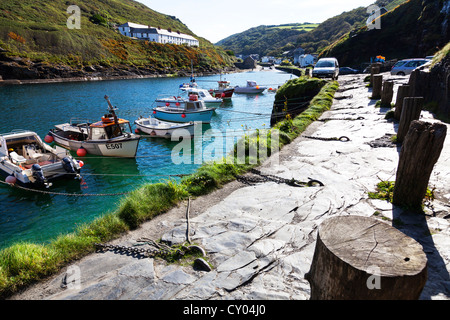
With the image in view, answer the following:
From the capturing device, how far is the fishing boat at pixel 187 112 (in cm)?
2884

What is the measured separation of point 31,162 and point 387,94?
1979 centimetres

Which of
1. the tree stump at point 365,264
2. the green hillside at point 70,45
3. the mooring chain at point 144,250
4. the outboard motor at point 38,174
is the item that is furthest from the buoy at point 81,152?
the green hillside at point 70,45

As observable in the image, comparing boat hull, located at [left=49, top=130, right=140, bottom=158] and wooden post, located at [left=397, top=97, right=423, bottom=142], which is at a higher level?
wooden post, located at [left=397, top=97, right=423, bottom=142]

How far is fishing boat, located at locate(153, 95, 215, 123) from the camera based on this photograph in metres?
28.8

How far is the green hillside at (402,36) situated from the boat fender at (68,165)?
134 ft

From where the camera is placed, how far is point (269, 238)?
199 inches

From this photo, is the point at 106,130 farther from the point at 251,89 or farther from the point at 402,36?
the point at 402,36

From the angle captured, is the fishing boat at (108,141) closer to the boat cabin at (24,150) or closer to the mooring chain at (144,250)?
the boat cabin at (24,150)

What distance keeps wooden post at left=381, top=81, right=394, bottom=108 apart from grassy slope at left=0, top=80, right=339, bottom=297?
734 cm

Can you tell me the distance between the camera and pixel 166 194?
6.94 metres

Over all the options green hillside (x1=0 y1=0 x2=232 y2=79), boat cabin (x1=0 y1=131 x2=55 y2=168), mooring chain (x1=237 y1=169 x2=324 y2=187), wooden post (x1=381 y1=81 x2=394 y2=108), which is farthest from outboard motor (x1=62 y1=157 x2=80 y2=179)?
green hillside (x1=0 y1=0 x2=232 y2=79)

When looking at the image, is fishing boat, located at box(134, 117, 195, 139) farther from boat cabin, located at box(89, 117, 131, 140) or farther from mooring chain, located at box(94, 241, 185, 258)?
mooring chain, located at box(94, 241, 185, 258)

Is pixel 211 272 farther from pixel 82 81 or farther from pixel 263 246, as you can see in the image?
pixel 82 81
